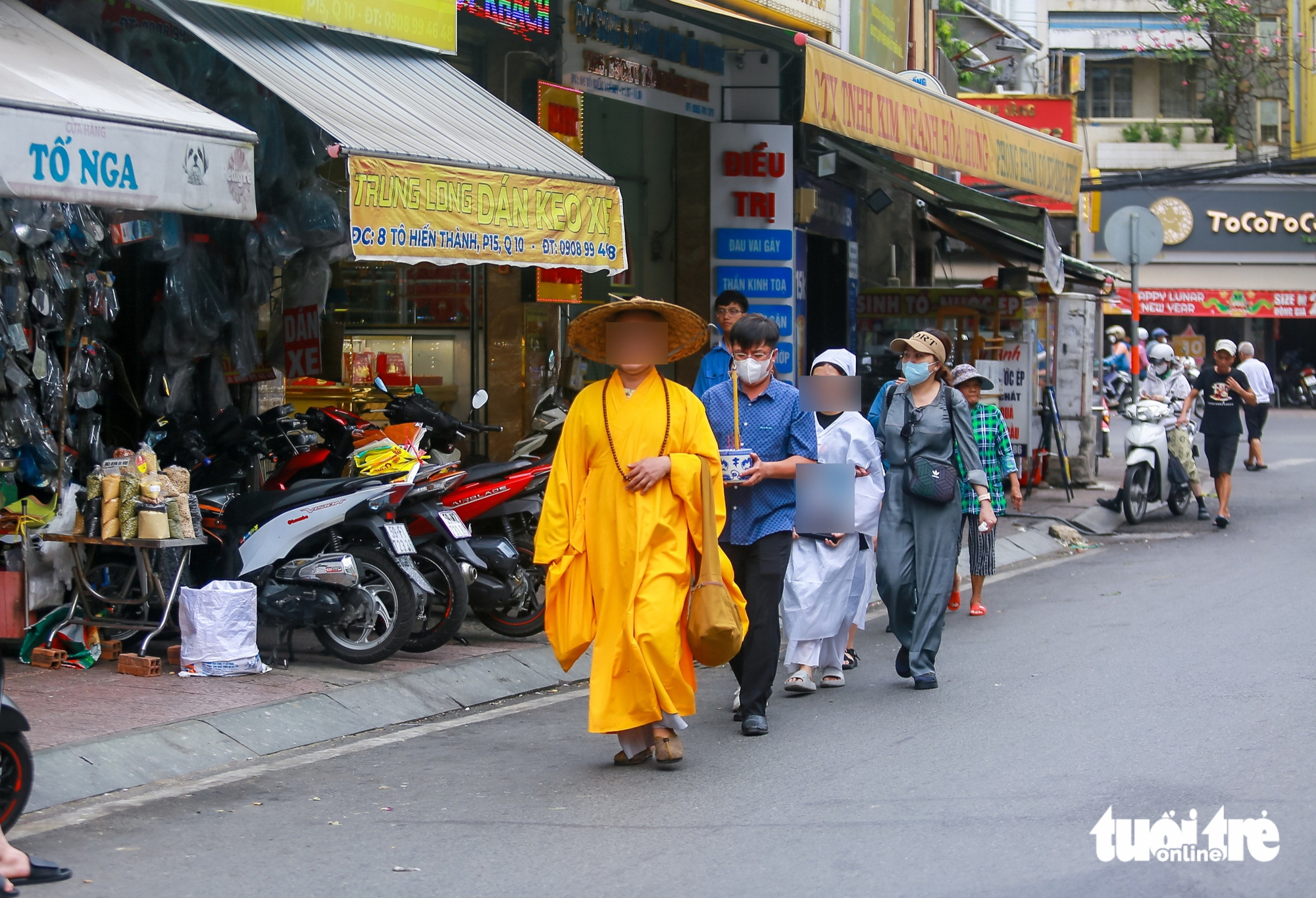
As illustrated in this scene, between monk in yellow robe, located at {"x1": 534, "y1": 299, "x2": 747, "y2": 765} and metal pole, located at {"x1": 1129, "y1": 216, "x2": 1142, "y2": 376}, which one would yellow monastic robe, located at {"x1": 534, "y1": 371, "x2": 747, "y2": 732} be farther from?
metal pole, located at {"x1": 1129, "y1": 216, "x2": 1142, "y2": 376}

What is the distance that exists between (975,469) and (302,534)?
3276mm

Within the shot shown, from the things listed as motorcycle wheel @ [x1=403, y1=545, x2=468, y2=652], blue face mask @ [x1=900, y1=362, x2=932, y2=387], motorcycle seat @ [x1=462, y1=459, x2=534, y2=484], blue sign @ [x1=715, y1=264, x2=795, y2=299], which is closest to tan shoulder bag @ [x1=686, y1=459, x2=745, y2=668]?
blue face mask @ [x1=900, y1=362, x2=932, y2=387]

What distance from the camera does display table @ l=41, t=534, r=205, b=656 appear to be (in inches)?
277

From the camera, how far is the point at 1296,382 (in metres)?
35.1

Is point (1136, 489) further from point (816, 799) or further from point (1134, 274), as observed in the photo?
point (816, 799)

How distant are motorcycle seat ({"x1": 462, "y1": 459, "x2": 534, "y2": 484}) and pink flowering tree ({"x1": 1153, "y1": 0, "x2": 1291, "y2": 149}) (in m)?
30.3

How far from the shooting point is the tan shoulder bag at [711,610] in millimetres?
5633

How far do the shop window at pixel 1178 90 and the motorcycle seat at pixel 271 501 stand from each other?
108 feet

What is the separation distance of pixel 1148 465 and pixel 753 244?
4.67 metres

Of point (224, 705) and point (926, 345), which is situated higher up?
point (926, 345)

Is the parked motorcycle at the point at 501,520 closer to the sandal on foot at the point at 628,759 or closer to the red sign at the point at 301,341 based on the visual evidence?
the red sign at the point at 301,341

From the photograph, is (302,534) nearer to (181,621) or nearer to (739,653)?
(181,621)

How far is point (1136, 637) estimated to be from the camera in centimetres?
847

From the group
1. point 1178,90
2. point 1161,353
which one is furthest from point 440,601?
point 1178,90
